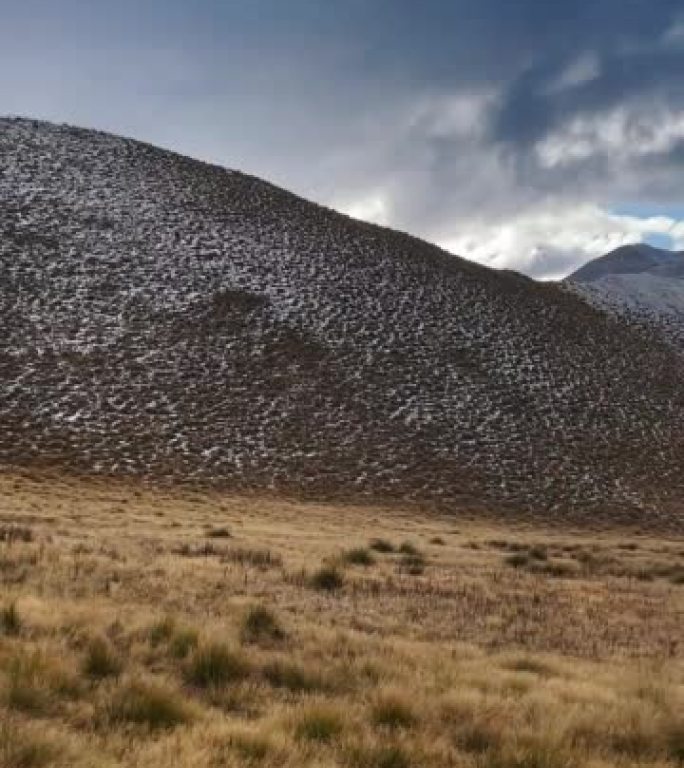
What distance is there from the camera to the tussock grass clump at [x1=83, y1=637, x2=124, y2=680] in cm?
732

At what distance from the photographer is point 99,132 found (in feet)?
248

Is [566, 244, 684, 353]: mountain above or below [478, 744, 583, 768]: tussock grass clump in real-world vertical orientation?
above

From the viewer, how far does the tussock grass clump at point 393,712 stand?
22.9 feet

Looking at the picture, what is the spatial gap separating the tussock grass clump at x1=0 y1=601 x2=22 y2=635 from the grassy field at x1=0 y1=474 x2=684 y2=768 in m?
0.03

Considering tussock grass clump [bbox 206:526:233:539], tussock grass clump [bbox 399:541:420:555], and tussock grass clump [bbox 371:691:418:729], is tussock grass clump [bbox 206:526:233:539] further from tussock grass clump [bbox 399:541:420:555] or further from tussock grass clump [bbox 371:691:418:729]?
tussock grass clump [bbox 371:691:418:729]

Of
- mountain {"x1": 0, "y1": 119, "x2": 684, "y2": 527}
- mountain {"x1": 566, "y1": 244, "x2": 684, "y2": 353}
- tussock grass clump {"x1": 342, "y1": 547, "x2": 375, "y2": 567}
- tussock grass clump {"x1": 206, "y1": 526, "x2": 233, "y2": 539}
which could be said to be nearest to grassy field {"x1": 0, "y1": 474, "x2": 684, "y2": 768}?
tussock grass clump {"x1": 342, "y1": 547, "x2": 375, "y2": 567}

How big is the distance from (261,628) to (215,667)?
76.7 inches

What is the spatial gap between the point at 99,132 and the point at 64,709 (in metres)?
74.5

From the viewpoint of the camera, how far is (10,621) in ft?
27.1

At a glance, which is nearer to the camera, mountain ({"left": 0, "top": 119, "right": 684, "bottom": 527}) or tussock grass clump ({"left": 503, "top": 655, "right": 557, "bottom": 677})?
tussock grass clump ({"left": 503, "top": 655, "right": 557, "bottom": 677})

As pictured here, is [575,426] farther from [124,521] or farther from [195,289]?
[124,521]

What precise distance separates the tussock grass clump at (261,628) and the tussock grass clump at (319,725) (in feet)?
8.61

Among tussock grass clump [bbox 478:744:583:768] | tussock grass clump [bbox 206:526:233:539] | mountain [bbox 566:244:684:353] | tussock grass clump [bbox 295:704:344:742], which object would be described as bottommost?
tussock grass clump [bbox 206:526:233:539]

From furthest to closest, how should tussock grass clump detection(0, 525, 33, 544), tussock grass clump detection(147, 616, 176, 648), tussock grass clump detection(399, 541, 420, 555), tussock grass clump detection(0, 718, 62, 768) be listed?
tussock grass clump detection(399, 541, 420, 555)
tussock grass clump detection(0, 525, 33, 544)
tussock grass clump detection(147, 616, 176, 648)
tussock grass clump detection(0, 718, 62, 768)
